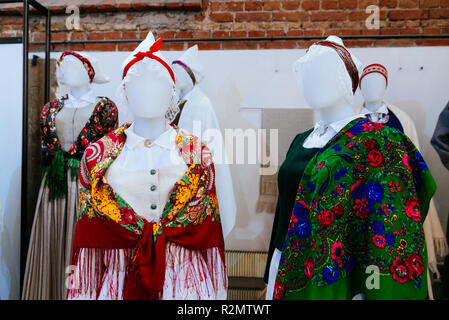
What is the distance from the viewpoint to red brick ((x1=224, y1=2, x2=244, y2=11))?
2.13 m

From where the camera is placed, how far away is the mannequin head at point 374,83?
2.03m

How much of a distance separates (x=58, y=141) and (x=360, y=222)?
59.7 inches

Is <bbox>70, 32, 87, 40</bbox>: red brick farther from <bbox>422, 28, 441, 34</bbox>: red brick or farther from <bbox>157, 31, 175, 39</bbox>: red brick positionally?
<bbox>422, 28, 441, 34</bbox>: red brick

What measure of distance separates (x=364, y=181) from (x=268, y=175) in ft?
3.61

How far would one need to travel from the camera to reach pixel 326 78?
1.12 metres

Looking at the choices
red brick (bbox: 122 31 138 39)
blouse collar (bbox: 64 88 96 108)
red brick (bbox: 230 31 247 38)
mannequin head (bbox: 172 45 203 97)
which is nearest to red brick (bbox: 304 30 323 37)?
red brick (bbox: 230 31 247 38)

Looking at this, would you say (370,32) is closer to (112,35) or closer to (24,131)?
(112,35)

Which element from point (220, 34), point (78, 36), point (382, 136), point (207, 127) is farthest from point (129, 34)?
point (382, 136)

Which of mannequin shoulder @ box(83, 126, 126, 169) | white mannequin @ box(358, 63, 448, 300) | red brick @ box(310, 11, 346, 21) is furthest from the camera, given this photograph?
red brick @ box(310, 11, 346, 21)

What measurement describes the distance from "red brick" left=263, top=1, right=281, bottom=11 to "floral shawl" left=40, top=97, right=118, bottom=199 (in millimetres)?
933

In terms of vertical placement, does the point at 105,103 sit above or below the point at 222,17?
below

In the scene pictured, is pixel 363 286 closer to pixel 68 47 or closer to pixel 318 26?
pixel 318 26

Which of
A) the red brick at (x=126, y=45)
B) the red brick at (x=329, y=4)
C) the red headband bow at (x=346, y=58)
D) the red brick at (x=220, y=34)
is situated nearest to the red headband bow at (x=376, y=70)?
the red brick at (x=329, y=4)

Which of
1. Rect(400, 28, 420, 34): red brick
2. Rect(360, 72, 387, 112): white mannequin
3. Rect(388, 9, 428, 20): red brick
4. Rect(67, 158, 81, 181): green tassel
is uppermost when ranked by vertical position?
Rect(388, 9, 428, 20): red brick
